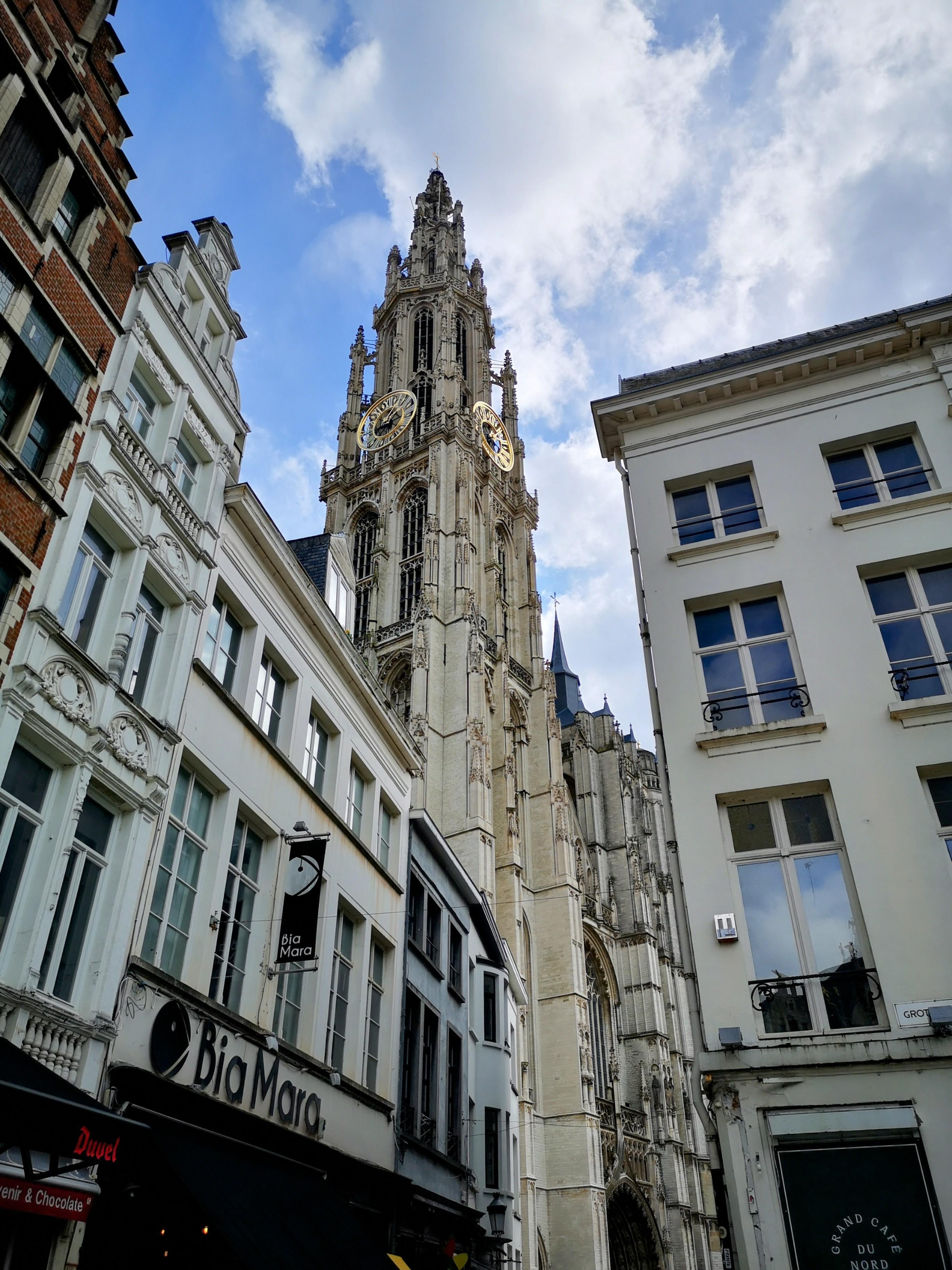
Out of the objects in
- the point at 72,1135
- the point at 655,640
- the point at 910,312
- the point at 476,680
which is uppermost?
the point at 476,680

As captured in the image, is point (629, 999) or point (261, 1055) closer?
point (261, 1055)

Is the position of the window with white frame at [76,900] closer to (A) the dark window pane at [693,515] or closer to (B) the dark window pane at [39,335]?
(B) the dark window pane at [39,335]

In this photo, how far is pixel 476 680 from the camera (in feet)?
151

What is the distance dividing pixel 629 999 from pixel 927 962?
44.0 m

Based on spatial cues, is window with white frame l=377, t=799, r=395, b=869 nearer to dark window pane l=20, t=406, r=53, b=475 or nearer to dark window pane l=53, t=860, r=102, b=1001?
dark window pane l=53, t=860, r=102, b=1001

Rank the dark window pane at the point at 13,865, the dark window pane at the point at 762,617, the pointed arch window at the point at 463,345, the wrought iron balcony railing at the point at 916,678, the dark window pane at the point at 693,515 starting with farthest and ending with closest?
the pointed arch window at the point at 463,345 → the dark window pane at the point at 693,515 → the dark window pane at the point at 762,617 → the wrought iron balcony railing at the point at 916,678 → the dark window pane at the point at 13,865

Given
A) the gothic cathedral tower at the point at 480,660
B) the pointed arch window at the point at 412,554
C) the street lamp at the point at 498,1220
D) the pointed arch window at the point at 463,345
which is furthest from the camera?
the pointed arch window at the point at 463,345

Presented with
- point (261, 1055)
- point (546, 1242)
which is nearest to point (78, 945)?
point (261, 1055)

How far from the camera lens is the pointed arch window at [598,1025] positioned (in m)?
45.5

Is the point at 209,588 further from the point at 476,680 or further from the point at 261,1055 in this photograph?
the point at 476,680

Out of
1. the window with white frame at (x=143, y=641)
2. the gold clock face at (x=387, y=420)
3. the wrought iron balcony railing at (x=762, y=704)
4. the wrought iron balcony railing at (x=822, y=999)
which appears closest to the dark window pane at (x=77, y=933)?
the window with white frame at (x=143, y=641)

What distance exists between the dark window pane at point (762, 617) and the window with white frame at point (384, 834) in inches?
342

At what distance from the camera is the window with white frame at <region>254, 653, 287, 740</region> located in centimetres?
1424

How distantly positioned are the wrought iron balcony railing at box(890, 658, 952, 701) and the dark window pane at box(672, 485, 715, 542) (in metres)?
3.06
